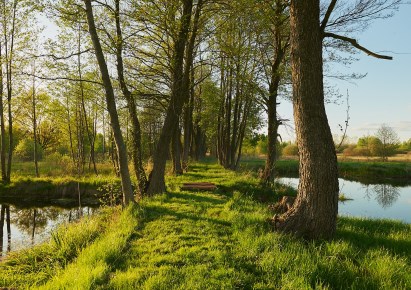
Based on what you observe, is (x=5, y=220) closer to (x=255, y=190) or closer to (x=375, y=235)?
(x=255, y=190)

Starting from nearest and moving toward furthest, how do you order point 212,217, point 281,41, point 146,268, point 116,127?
point 146,268
point 212,217
point 116,127
point 281,41

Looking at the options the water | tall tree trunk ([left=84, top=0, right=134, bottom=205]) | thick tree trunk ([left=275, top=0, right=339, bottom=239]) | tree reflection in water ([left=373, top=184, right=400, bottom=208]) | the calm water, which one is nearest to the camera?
thick tree trunk ([left=275, top=0, right=339, bottom=239])

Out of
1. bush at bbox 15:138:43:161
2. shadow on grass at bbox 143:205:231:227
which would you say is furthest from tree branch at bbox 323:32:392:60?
bush at bbox 15:138:43:161

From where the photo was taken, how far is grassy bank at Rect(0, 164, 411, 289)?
4.13m

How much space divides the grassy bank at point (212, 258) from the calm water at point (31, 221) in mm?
4396

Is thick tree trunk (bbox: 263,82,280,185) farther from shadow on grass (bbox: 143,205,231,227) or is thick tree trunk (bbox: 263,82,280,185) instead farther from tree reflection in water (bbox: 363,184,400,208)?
tree reflection in water (bbox: 363,184,400,208)

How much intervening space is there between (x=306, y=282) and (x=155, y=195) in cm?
777

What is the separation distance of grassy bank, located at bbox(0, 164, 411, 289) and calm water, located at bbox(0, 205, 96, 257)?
440 cm

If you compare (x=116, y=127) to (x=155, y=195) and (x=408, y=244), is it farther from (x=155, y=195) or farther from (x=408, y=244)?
(x=408, y=244)

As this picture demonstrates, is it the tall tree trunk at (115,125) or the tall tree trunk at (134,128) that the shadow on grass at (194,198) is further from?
the tall tree trunk at (115,125)

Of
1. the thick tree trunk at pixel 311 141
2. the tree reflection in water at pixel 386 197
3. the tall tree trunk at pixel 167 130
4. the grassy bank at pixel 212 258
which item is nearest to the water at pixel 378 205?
the tree reflection in water at pixel 386 197

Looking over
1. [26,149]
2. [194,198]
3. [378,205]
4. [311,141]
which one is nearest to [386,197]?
[378,205]

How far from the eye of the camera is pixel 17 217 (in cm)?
1491

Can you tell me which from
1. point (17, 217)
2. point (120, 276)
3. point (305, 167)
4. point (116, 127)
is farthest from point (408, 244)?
point (17, 217)
